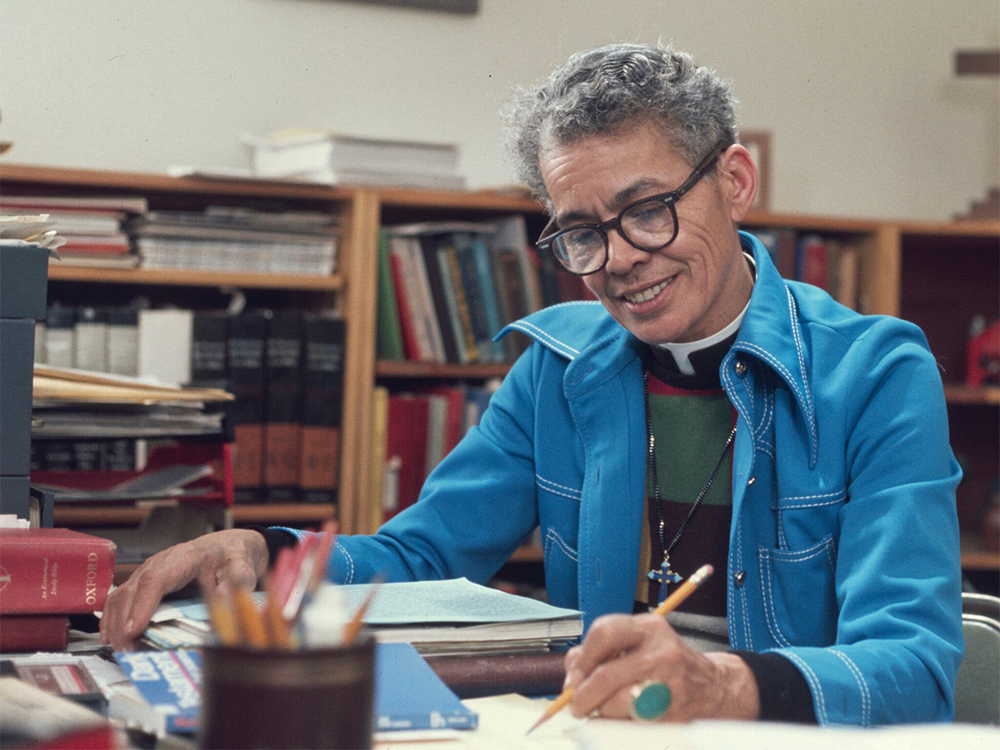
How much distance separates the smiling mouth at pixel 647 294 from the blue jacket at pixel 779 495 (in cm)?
11

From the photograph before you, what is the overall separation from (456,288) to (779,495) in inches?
58.2

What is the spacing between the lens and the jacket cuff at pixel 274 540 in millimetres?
1160

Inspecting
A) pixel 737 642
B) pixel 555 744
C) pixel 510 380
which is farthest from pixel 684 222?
pixel 555 744

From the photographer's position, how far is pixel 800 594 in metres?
1.26

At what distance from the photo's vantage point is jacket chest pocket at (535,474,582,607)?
1.45 m

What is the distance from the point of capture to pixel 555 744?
27.8 inches

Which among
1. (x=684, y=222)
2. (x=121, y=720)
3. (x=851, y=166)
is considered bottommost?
(x=121, y=720)

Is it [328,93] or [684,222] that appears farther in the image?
[328,93]

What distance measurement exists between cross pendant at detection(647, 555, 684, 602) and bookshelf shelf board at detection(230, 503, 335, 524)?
1.24 metres

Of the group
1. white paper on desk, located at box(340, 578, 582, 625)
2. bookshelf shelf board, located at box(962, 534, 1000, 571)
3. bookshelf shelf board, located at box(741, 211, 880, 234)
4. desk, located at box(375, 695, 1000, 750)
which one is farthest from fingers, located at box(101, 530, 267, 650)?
bookshelf shelf board, located at box(962, 534, 1000, 571)

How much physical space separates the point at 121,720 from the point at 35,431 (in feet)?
2.99

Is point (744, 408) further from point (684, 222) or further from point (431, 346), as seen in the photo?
point (431, 346)

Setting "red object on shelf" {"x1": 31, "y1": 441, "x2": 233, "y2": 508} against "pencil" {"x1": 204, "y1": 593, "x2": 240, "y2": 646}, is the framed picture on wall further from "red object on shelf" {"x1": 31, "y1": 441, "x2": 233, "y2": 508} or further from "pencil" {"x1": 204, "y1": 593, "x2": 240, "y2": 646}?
"pencil" {"x1": 204, "y1": 593, "x2": 240, "y2": 646}

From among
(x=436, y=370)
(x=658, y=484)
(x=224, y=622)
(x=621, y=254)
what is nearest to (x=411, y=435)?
(x=436, y=370)
